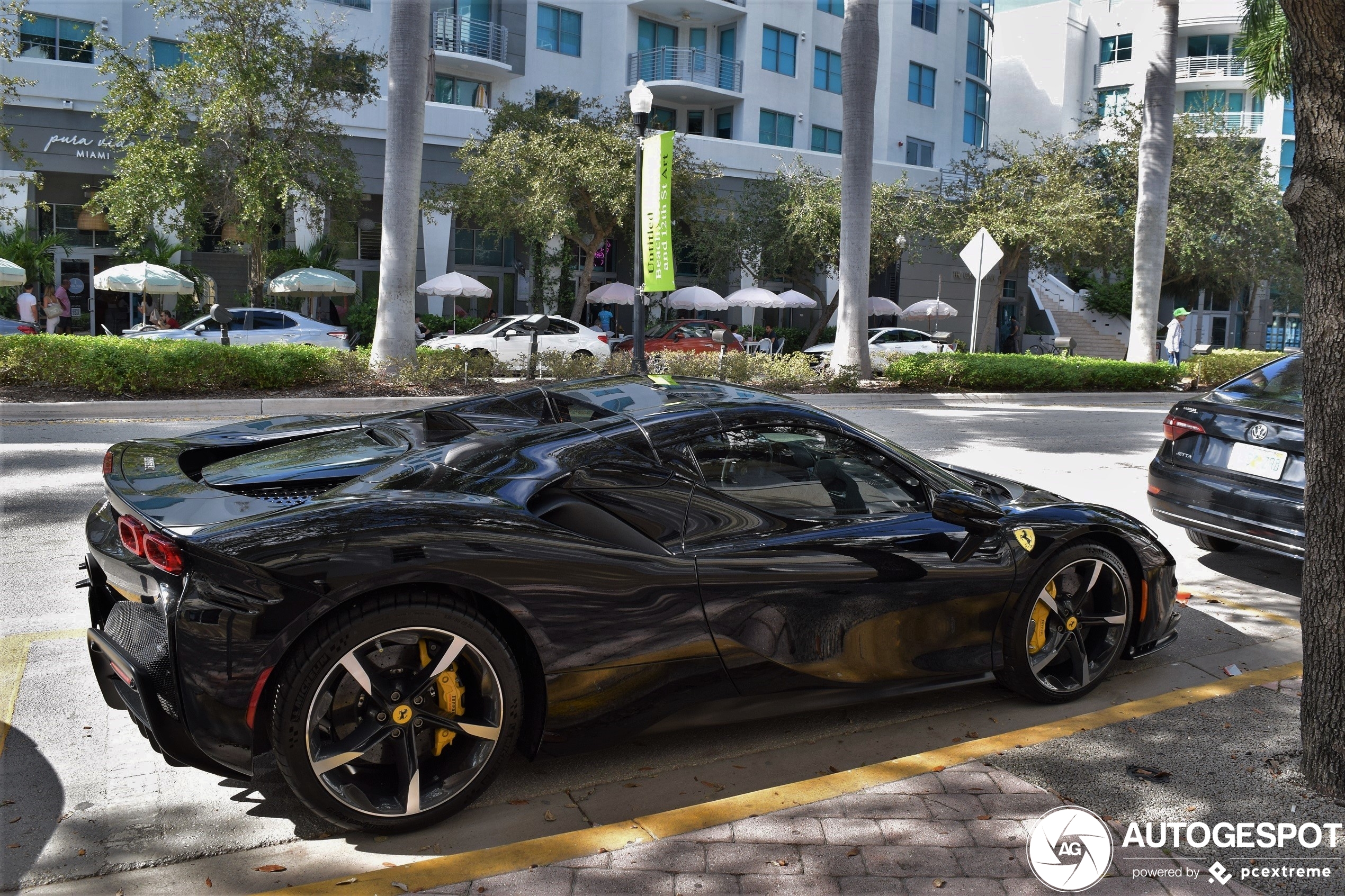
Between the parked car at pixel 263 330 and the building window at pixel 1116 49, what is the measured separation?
50.7 m

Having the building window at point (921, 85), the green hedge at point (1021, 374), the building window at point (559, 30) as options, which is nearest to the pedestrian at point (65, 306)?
the building window at point (559, 30)

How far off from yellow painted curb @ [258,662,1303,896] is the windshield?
3.29m

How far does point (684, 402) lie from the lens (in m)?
4.20

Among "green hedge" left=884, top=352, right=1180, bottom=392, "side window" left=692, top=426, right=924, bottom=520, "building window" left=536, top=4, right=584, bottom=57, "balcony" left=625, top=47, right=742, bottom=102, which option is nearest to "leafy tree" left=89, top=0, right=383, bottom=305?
"building window" left=536, top=4, right=584, bottom=57

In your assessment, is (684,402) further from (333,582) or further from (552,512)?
(333,582)

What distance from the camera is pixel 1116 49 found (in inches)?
2331

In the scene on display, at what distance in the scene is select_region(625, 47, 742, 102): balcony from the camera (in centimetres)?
4016

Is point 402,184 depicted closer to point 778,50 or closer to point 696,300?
point 696,300

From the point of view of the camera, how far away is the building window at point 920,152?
46.1m

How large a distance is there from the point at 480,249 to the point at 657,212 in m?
21.0

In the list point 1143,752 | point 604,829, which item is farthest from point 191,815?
point 1143,752

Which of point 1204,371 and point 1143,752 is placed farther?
point 1204,371

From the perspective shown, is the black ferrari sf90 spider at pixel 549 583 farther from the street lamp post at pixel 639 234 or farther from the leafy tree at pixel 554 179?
the leafy tree at pixel 554 179

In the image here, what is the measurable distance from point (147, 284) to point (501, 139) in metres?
9.67
